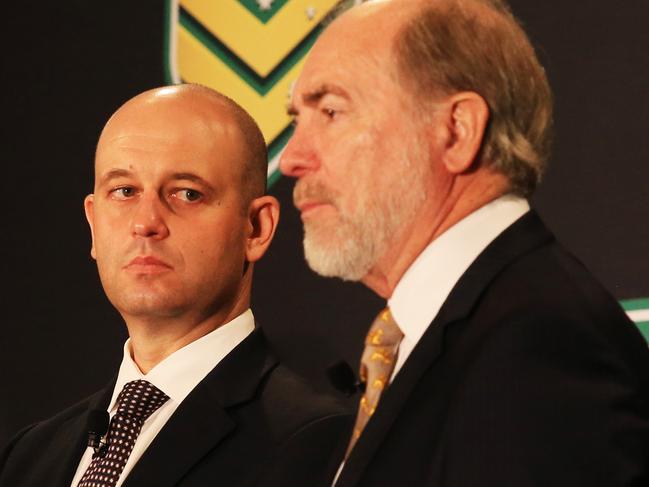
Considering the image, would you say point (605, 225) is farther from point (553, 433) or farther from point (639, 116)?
point (553, 433)

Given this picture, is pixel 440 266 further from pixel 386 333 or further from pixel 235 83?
pixel 235 83

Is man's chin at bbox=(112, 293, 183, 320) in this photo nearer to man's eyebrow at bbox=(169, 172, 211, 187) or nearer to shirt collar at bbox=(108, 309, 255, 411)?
shirt collar at bbox=(108, 309, 255, 411)

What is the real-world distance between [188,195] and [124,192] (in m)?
0.12

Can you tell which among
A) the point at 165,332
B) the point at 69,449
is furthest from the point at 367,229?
the point at 69,449

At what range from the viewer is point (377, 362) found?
5.10 feet

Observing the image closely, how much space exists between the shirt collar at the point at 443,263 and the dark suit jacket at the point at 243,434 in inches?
16.9

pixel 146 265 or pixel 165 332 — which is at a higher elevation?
pixel 146 265

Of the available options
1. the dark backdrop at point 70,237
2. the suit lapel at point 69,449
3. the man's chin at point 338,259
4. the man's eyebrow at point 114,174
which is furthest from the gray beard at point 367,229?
the dark backdrop at point 70,237

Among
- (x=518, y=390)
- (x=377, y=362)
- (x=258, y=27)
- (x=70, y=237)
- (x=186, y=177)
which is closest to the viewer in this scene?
(x=518, y=390)

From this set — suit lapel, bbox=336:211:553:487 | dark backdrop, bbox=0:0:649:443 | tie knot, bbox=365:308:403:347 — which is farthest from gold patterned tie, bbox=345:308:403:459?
dark backdrop, bbox=0:0:649:443

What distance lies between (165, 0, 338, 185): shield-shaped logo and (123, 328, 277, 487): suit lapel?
0.86m

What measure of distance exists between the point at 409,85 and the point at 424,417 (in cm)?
48

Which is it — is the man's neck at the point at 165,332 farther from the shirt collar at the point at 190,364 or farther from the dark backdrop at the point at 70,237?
the dark backdrop at the point at 70,237

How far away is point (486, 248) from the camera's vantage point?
1.47 metres
